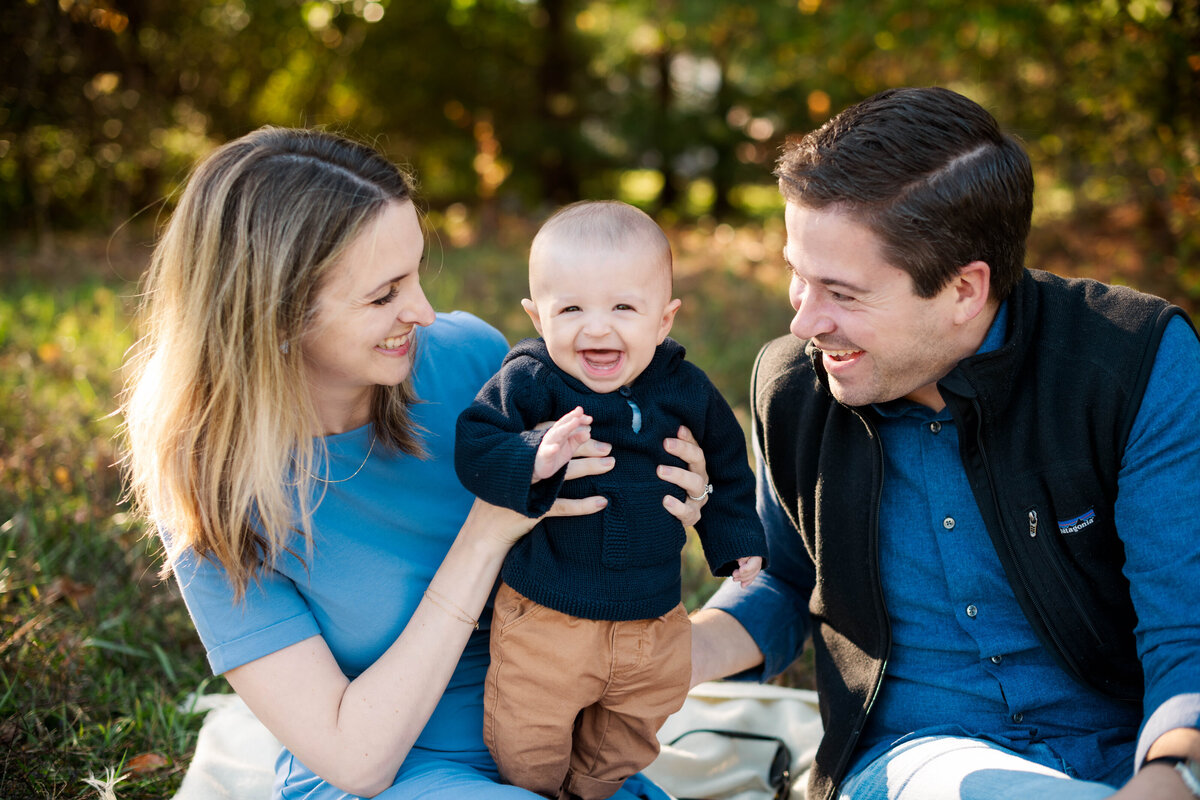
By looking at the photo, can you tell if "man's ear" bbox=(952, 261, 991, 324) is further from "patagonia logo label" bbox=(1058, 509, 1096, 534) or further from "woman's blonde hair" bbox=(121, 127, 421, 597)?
"woman's blonde hair" bbox=(121, 127, 421, 597)

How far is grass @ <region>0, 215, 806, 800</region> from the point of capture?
2.76 m

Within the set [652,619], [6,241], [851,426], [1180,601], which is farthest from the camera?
[6,241]

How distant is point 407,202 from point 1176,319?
169 centimetres

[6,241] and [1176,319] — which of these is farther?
[6,241]

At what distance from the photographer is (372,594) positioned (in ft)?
7.07

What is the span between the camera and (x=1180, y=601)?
1961 mm

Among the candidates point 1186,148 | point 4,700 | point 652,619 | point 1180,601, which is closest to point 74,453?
point 4,700

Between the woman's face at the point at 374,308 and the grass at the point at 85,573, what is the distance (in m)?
1.16

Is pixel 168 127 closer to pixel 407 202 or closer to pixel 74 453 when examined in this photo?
pixel 74 453

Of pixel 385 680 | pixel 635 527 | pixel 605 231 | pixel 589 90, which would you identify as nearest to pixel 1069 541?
pixel 635 527

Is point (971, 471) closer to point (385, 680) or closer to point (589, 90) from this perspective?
point (385, 680)

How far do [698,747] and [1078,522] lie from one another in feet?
4.42

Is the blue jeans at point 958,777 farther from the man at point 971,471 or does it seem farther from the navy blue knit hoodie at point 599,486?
the navy blue knit hoodie at point 599,486

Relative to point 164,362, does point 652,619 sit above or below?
below
